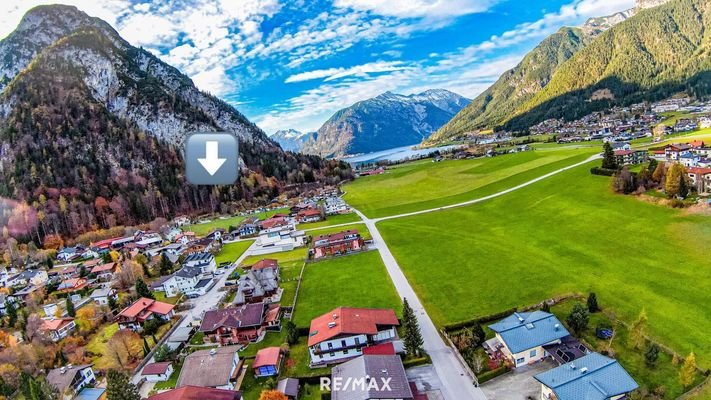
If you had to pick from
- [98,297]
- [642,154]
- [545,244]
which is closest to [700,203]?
[545,244]

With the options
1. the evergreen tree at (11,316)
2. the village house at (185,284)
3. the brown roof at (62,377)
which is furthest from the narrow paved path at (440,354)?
the evergreen tree at (11,316)

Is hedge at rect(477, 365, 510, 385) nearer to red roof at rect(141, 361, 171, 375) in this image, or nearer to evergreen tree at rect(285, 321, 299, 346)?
evergreen tree at rect(285, 321, 299, 346)

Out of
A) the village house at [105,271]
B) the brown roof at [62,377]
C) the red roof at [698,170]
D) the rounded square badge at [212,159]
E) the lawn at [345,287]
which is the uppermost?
the rounded square badge at [212,159]

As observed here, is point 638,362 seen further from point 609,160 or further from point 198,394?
point 609,160

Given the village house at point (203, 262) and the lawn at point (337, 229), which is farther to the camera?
the lawn at point (337, 229)

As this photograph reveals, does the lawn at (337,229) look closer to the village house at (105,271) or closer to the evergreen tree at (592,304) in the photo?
the village house at (105,271)

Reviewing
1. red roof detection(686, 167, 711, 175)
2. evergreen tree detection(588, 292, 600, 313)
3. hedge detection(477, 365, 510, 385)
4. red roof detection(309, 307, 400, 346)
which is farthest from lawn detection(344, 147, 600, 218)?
hedge detection(477, 365, 510, 385)
